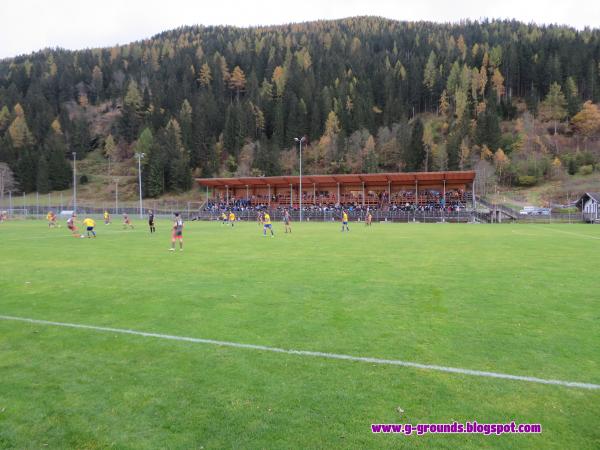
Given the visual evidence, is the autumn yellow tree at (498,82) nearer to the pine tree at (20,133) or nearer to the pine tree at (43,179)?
the pine tree at (43,179)

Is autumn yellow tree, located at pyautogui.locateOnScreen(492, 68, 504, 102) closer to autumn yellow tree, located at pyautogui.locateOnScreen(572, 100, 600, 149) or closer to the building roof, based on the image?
autumn yellow tree, located at pyautogui.locateOnScreen(572, 100, 600, 149)

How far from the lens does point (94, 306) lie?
8023 millimetres

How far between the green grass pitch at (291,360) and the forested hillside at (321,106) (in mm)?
75516

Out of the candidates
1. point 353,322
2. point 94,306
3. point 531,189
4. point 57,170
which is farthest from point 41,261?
point 57,170

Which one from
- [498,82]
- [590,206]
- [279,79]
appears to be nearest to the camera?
[590,206]

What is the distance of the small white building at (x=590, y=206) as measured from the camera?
48.9 metres

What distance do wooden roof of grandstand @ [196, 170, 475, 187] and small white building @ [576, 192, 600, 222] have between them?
1389 cm

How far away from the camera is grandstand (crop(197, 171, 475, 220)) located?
56.1 meters

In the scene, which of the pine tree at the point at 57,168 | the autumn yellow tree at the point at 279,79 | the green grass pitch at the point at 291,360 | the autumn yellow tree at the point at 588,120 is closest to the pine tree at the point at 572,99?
the autumn yellow tree at the point at 588,120

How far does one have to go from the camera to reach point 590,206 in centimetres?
5612

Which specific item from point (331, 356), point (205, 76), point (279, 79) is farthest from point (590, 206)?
point (205, 76)

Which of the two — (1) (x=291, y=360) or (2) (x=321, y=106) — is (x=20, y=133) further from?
(1) (x=291, y=360)

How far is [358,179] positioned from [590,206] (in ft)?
104

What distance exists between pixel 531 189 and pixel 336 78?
6886 cm
